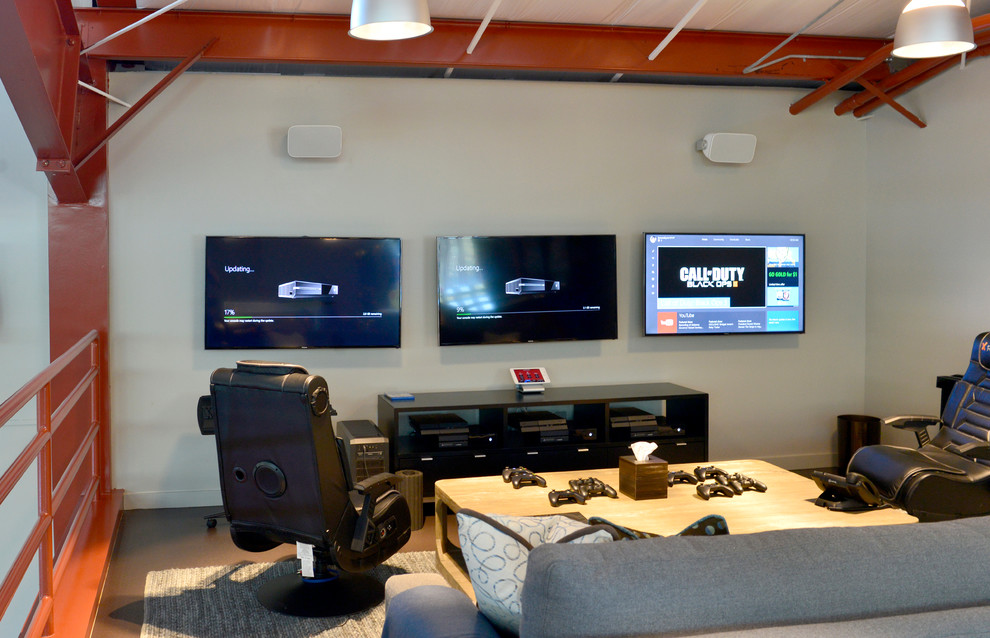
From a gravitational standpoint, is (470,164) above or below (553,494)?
above

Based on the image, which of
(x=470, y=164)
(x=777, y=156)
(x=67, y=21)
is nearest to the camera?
(x=67, y=21)

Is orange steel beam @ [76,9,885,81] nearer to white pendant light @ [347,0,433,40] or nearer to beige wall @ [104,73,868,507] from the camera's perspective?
beige wall @ [104,73,868,507]

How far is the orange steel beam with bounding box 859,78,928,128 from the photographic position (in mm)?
5691

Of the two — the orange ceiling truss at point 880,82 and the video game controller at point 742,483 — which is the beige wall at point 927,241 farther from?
the video game controller at point 742,483

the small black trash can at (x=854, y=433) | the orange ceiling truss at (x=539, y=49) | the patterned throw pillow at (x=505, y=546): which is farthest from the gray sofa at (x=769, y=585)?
the small black trash can at (x=854, y=433)

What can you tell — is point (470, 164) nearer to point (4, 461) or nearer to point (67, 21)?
point (67, 21)

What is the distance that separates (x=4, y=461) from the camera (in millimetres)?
5289

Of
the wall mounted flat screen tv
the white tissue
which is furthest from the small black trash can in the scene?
the white tissue

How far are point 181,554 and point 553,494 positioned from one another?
2.15 metres

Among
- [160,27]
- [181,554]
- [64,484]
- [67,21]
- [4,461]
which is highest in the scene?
[160,27]

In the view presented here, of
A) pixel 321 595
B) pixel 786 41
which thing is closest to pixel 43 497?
pixel 321 595

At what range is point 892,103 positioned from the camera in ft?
18.8

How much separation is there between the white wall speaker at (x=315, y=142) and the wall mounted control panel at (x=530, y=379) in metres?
1.87

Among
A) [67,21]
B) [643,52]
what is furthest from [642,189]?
[67,21]
